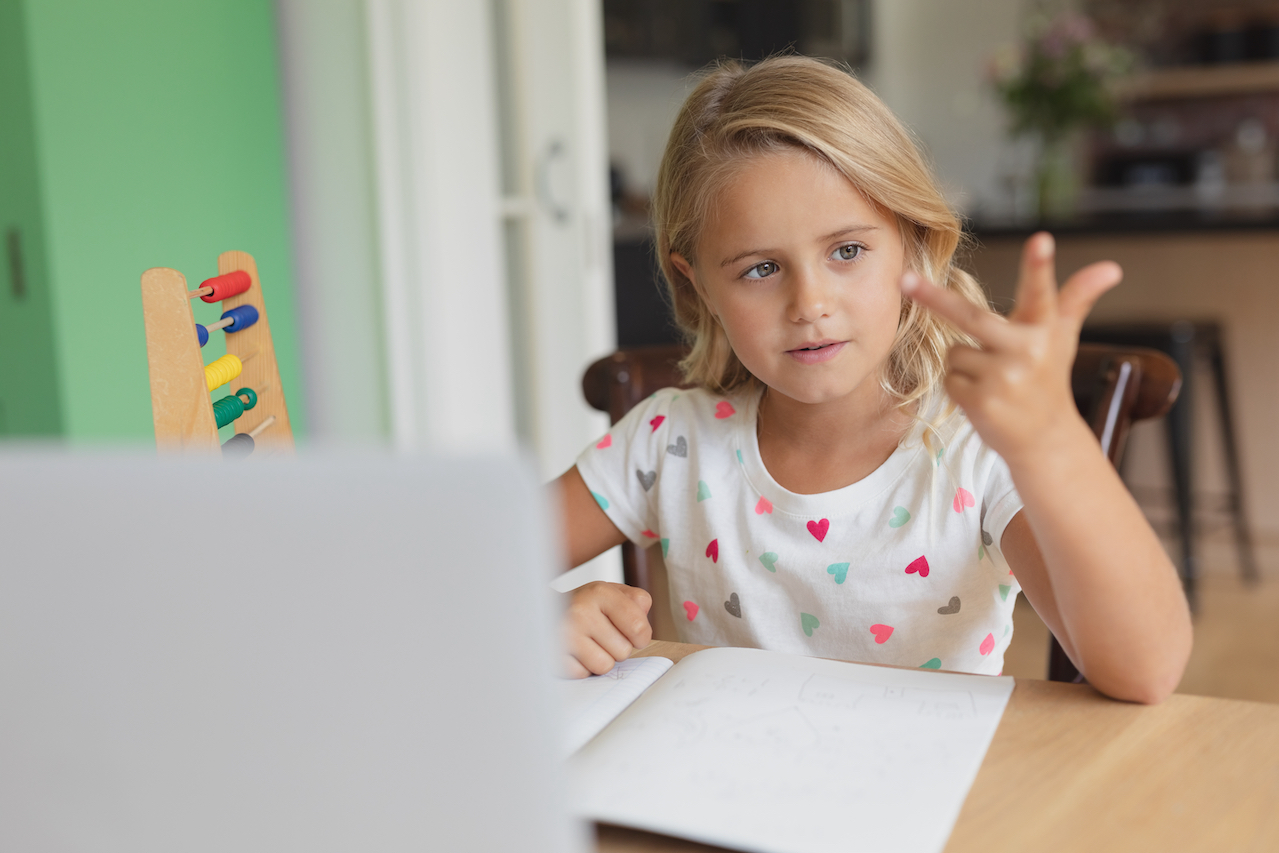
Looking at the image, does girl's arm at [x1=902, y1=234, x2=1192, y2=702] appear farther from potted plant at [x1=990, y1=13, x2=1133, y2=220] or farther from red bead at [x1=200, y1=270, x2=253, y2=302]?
potted plant at [x1=990, y1=13, x2=1133, y2=220]

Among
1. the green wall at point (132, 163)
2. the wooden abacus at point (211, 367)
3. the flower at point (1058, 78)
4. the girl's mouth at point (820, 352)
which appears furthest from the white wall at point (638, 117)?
the girl's mouth at point (820, 352)

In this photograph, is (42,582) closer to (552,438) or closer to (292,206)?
(292,206)

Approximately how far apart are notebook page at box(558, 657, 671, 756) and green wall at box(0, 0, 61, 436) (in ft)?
3.51

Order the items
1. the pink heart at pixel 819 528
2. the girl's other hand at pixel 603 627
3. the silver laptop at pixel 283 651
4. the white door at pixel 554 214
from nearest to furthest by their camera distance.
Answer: the silver laptop at pixel 283 651 → the girl's other hand at pixel 603 627 → the pink heart at pixel 819 528 → the white door at pixel 554 214

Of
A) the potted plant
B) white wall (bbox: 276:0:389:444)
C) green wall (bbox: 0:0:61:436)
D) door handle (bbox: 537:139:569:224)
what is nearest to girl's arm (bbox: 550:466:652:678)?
green wall (bbox: 0:0:61:436)

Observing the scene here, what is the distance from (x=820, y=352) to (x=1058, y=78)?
2.71 metres

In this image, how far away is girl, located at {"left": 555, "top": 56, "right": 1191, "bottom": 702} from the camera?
0.86 meters

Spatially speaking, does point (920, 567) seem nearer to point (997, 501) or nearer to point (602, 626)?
point (997, 501)

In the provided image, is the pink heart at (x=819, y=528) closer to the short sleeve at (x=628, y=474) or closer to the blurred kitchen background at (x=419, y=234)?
the short sleeve at (x=628, y=474)

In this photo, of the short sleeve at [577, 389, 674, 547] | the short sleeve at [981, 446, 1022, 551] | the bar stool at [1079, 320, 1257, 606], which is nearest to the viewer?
the short sleeve at [981, 446, 1022, 551]

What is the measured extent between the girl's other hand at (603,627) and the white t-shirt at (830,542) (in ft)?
0.76

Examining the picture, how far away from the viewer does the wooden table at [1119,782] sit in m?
0.48

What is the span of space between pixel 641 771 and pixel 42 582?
1.04 feet

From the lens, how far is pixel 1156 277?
2875 mm
